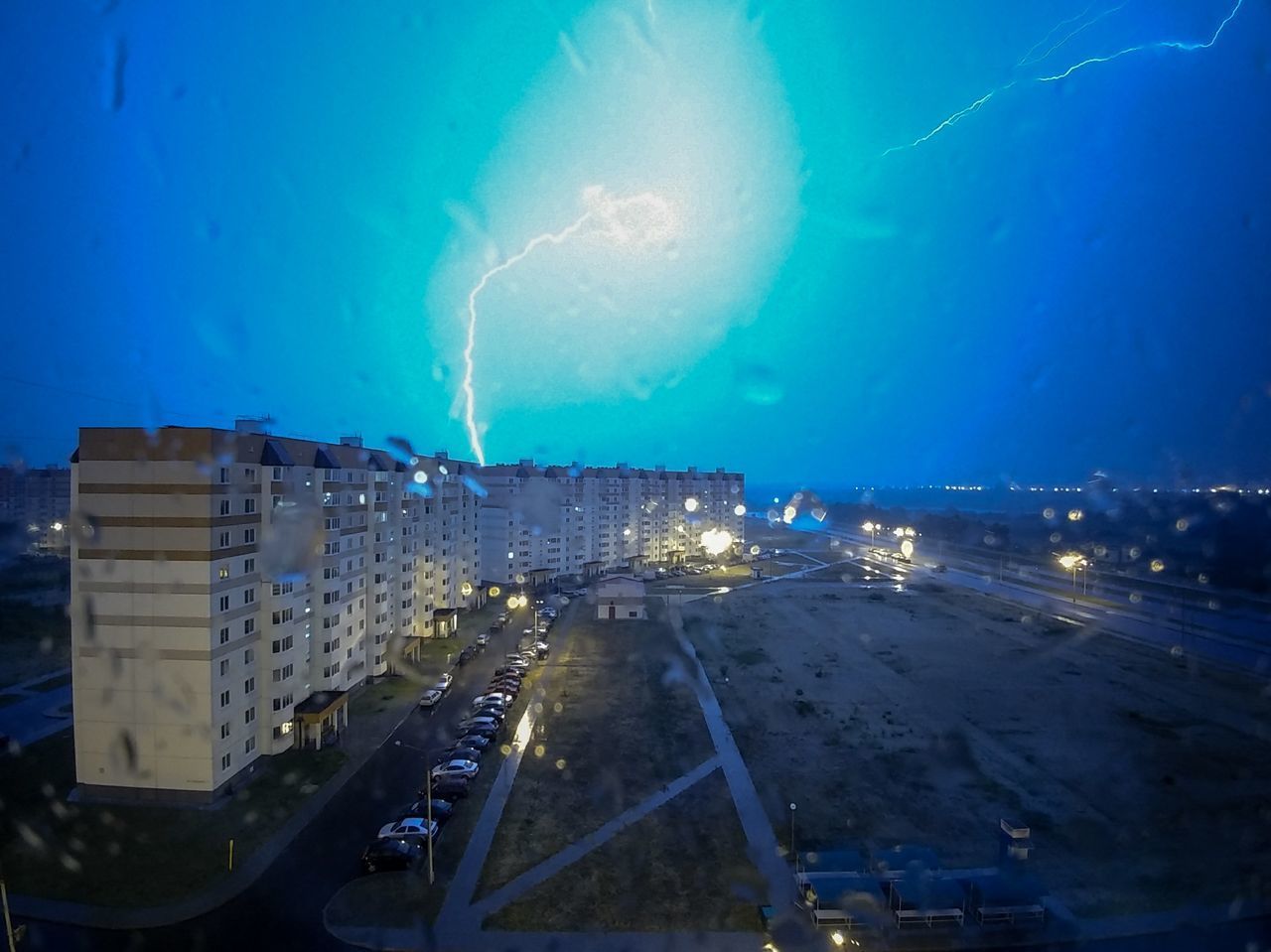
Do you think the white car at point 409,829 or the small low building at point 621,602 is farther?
the small low building at point 621,602

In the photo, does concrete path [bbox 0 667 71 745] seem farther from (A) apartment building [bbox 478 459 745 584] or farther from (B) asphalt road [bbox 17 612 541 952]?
(A) apartment building [bbox 478 459 745 584]

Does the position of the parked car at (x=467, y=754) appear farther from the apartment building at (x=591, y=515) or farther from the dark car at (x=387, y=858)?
the apartment building at (x=591, y=515)

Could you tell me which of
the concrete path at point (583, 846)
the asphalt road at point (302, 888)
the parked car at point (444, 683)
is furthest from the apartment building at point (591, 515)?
the concrete path at point (583, 846)

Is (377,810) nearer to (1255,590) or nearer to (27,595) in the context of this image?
(27,595)

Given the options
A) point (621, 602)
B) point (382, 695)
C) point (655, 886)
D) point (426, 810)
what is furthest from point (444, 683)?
point (621, 602)

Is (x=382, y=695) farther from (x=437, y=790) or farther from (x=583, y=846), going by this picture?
(x=583, y=846)
